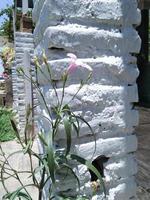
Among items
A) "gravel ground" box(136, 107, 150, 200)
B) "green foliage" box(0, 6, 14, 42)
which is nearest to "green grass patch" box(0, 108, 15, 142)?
"gravel ground" box(136, 107, 150, 200)

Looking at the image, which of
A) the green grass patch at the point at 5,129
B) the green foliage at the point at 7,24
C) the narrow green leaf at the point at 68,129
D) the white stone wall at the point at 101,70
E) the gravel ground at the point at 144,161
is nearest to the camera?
the narrow green leaf at the point at 68,129

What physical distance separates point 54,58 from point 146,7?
5.50 m

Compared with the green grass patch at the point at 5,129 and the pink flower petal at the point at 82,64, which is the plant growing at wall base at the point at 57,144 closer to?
the pink flower petal at the point at 82,64

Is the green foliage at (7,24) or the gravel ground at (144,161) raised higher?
the green foliage at (7,24)

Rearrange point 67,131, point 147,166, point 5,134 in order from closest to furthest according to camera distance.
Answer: point 67,131
point 147,166
point 5,134

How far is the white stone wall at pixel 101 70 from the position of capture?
143 centimetres

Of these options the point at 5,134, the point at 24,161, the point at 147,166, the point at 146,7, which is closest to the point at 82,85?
the point at 147,166

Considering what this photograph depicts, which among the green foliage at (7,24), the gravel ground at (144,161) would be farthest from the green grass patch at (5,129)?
the green foliage at (7,24)

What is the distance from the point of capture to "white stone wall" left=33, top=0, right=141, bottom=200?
4.70 ft

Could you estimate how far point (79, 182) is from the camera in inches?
57.0

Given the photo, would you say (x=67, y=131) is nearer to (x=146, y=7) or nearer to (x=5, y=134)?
(x=5, y=134)

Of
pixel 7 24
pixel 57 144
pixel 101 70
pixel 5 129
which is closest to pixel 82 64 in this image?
pixel 101 70

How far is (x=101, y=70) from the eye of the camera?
4.88ft

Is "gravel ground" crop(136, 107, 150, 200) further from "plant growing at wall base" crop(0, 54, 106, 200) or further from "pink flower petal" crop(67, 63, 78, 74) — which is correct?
"pink flower petal" crop(67, 63, 78, 74)
